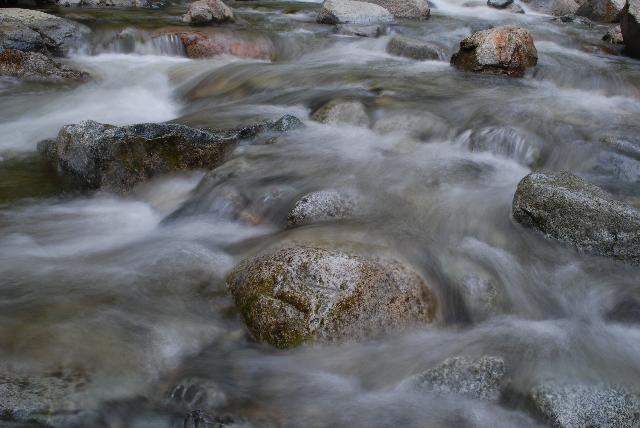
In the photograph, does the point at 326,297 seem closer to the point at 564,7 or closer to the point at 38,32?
the point at 38,32

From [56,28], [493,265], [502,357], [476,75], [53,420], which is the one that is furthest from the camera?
[56,28]

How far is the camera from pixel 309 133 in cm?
776

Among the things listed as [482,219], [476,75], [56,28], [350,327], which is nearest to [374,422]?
[350,327]

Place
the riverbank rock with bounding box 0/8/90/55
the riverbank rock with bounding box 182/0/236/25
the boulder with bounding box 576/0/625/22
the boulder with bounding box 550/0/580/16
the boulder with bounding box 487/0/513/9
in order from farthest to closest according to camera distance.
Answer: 1. the boulder with bounding box 550/0/580/16
2. the boulder with bounding box 487/0/513/9
3. the boulder with bounding box 576/0/625/22
4. the riverbank rock with bounding box 182/0/236/25
5. the riverbank rock with bounding box 0/8/90/55

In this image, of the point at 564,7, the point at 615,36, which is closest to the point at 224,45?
the point at 615,36

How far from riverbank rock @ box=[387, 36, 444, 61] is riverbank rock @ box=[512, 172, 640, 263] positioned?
285 inches

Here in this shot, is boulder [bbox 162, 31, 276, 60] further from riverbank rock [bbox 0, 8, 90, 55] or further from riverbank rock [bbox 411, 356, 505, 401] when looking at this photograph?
riverbank rock [bbox 411, 356, 505, 401]

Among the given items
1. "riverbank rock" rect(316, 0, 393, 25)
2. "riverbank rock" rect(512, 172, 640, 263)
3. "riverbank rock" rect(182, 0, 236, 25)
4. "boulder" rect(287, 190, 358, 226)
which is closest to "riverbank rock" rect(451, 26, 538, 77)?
"riverbank rock" rect(316, 0, 393, 25)

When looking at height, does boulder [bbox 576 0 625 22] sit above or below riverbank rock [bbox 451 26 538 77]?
above

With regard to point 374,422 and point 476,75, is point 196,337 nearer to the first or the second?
point 374,422

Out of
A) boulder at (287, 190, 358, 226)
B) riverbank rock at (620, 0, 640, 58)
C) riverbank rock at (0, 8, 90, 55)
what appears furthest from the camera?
riverbank rock at (620, 0, 640, 58)

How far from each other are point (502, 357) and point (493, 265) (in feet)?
4.39

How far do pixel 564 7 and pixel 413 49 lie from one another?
1309 cm

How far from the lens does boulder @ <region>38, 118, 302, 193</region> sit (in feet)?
21.2
